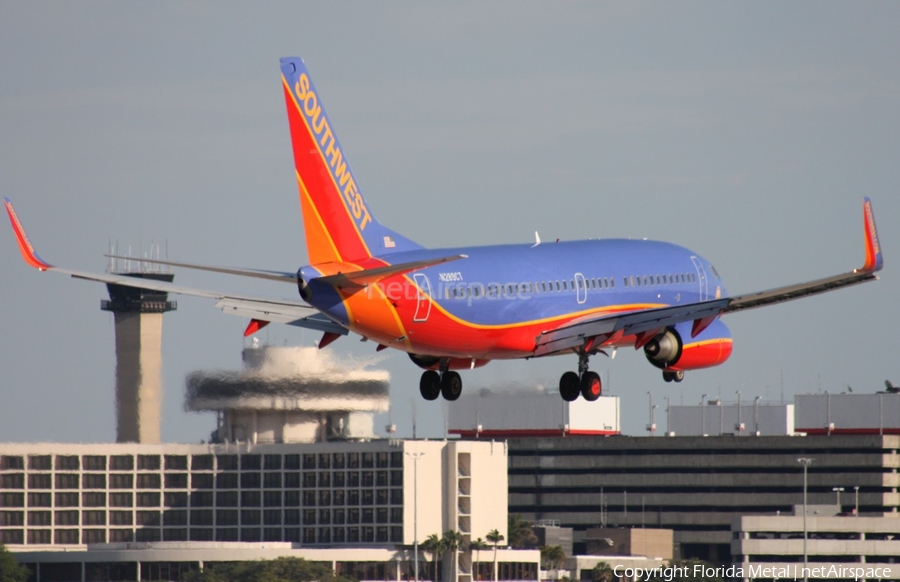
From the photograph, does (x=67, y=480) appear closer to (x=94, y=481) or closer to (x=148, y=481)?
(x=94, y=481)

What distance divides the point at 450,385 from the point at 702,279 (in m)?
14.7

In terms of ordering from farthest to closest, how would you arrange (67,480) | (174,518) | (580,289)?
(174,518) < (67,480) < (580,289)

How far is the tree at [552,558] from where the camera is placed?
18662cm

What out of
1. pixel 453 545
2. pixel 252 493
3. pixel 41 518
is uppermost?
pixel 252 493

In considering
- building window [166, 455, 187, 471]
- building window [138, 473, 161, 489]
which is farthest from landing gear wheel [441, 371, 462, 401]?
building window [138, 473, 161, 489]

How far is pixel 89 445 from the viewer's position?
18238 cm

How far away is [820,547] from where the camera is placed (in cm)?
18912

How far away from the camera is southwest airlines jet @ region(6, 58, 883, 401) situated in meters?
60.1

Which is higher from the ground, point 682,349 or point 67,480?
point 682,349

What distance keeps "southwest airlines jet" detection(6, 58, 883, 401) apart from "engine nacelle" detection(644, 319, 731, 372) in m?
0.06

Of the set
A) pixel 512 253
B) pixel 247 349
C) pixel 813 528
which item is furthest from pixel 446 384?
pixel 813 528

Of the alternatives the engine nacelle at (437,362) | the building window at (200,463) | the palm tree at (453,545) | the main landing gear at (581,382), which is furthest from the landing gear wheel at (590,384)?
the building window at (200,463)

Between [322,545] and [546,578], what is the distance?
79.0 ft

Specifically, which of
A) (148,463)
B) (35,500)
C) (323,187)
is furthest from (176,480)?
(323,187)
